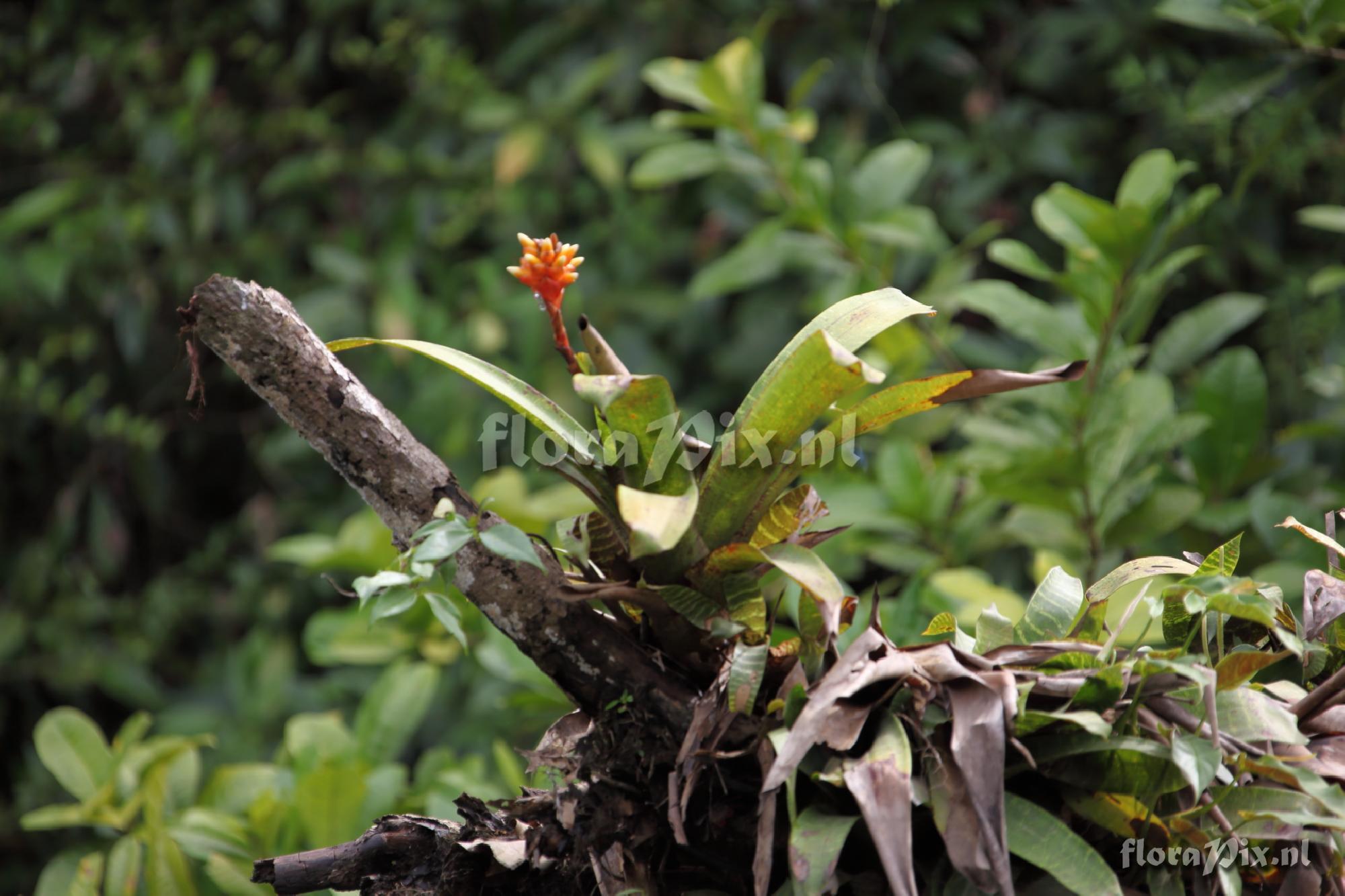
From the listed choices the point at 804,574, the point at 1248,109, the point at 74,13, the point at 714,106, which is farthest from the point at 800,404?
the point at 74,13

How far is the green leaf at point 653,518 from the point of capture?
0.42m

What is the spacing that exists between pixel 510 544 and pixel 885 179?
855 mm

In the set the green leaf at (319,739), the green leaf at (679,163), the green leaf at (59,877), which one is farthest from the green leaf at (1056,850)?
the green leaf at (679,163)

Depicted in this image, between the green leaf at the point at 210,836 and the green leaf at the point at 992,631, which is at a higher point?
the green leaf at the point at 992,631

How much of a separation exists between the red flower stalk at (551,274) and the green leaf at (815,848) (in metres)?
0.24

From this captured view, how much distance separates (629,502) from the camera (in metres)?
0.44

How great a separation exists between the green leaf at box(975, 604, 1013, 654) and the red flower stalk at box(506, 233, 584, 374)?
253 millimetres

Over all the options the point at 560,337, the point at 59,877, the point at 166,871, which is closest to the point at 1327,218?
the point at 560,337

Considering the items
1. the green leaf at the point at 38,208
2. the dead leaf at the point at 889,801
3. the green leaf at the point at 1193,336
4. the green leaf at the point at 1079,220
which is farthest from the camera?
the green leaf at the point at 38,208

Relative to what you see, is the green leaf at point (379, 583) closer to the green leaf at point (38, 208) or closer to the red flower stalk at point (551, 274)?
the red flower stalk at point (551, 274)

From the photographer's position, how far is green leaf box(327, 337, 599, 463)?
483 mm

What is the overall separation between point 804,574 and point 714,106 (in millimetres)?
821

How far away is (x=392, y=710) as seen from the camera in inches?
39.6

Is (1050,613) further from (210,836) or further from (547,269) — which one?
(210,836)
